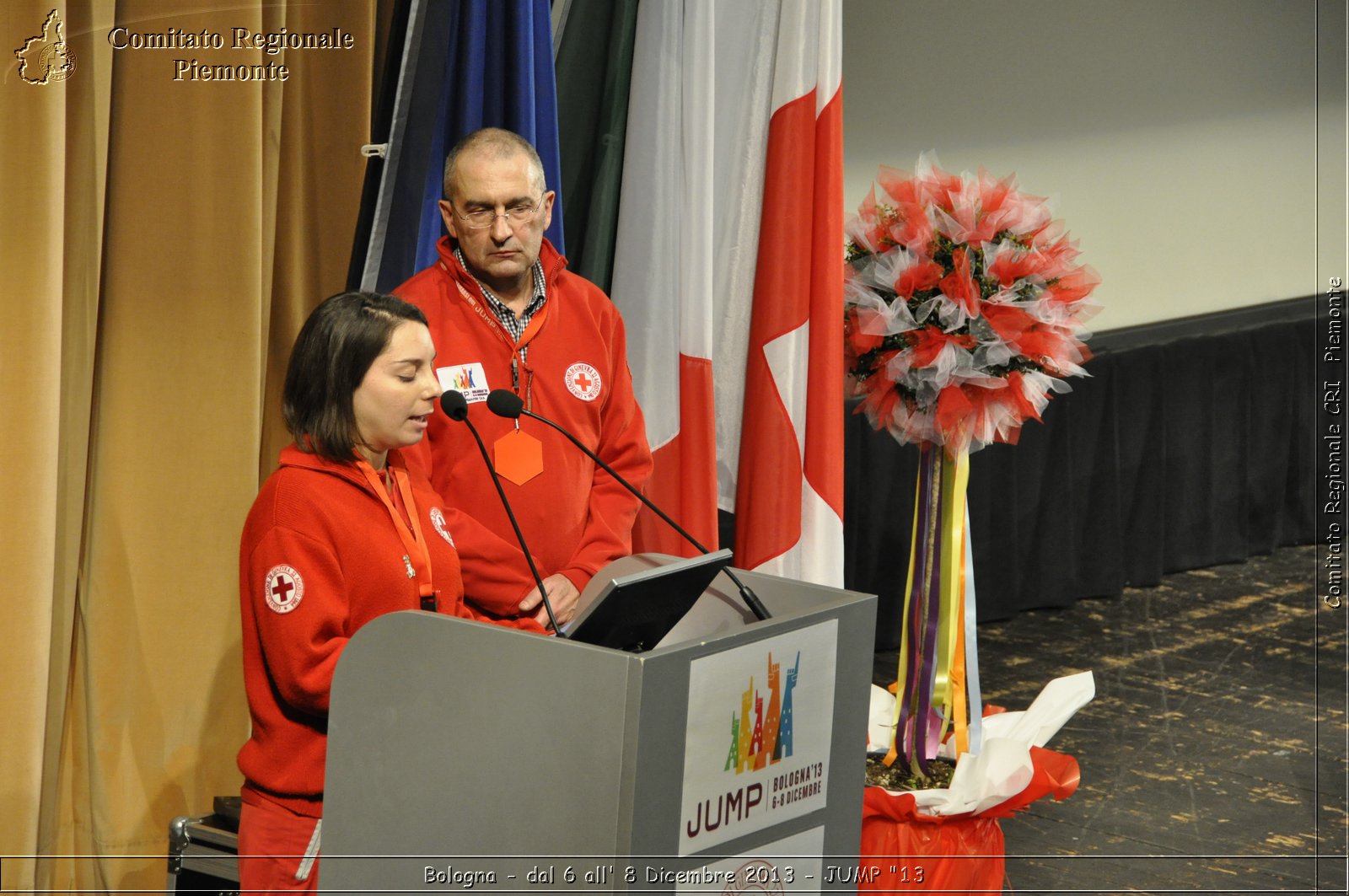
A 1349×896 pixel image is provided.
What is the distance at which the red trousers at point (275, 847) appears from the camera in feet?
6.75

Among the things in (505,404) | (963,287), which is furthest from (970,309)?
(505,404)

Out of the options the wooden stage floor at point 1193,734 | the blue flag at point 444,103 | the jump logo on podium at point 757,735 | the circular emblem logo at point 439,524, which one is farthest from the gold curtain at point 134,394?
the wooden stage floor at point 1193,734

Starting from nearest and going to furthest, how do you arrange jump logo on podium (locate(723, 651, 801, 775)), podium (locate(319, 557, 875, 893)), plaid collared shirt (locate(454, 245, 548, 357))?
podium (locate(319, 557, 875, 893)) < jump logo on podium (locate(723, 651, 801, 775)) < plaid collared shirt (locate(454, 245, 548, 357))

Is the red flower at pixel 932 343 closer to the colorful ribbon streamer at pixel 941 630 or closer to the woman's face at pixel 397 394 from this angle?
the colorful ribbon streamer at pixel 941 630

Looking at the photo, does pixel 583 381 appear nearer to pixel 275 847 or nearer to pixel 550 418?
pixel 550 418

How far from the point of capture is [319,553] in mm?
1993

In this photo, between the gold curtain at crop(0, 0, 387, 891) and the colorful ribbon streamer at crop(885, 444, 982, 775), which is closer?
the gold curtain at crop(0, 0, 387, 891)

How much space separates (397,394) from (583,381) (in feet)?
1.99

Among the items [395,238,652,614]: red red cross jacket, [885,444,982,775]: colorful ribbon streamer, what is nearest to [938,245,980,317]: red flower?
[885,444,982,775]: colorful ribbon streamer

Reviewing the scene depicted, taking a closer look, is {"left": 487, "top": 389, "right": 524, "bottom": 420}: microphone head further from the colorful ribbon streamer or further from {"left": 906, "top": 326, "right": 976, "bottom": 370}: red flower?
the colorful ribbon streamer

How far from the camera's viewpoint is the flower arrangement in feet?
9.69

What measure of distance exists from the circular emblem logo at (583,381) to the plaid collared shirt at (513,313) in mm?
94

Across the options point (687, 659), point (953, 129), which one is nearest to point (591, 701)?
point (687, 659)

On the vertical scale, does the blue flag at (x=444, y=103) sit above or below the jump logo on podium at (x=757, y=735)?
above
